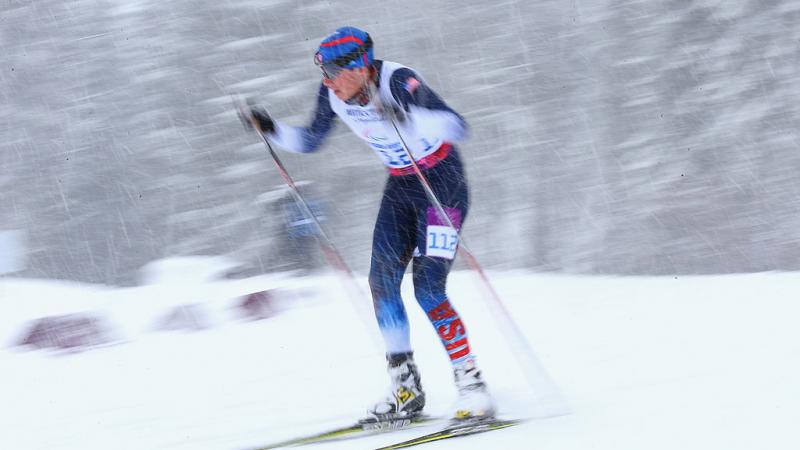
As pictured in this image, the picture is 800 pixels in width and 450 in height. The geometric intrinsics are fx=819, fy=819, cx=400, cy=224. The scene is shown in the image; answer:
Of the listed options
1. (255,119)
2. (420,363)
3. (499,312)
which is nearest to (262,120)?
→ (255,119)

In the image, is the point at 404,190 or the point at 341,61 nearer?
the point at 341,61

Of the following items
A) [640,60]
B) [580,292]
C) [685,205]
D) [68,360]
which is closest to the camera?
[68,360]

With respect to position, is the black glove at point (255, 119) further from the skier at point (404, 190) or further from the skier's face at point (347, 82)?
the skier's face at point (347, 82)

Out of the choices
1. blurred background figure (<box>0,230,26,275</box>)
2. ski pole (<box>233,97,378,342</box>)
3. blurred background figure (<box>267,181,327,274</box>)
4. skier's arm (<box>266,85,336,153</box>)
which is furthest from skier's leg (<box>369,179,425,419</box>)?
blurred background figure (<box>0,230,26,275</box>)

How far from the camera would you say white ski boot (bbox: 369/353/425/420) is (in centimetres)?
353

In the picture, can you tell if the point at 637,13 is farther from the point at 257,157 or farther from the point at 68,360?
the point at 68,360

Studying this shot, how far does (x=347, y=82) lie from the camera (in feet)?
10.8

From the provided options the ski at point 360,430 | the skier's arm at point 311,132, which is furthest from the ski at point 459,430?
the skier's arm at point 311,132

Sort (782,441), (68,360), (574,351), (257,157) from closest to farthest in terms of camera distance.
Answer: (782,441)
(574,351)
(68,360)
(257,157)

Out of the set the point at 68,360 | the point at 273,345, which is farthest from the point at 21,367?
the point at 273,345

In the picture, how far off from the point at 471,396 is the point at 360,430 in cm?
49

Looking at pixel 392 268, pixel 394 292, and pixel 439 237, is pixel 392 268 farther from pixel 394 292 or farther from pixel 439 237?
pixel 439 237

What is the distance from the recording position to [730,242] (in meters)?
8.45

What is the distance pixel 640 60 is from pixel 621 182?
44.6 inches
